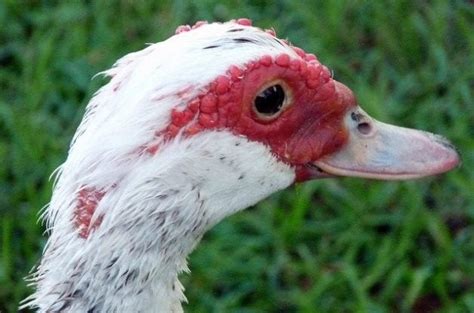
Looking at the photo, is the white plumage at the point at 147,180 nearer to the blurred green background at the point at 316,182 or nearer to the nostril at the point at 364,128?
the nostril at the point at 364,128

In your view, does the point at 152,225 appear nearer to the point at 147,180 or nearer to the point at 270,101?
the point at 147,180

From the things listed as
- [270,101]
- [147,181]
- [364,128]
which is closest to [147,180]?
[147,181]

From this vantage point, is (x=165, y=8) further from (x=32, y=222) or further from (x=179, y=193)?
(x=179, y=193)

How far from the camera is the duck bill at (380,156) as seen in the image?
8.80 feet

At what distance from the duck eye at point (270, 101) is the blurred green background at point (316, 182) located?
1201 millimetres

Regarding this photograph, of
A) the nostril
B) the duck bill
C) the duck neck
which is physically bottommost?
the duck bill

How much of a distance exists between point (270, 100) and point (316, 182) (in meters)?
1.50

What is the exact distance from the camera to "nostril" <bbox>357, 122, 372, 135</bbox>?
2.71 meters

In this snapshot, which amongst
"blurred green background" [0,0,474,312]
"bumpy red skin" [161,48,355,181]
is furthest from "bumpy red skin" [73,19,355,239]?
"blurred green background" [0,0,474,312]

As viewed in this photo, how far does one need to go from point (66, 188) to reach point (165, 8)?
7.43 feet

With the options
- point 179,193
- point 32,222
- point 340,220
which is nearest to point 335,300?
point 340,220

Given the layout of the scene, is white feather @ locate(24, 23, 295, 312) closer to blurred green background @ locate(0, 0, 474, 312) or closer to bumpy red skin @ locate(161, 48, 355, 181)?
bumpy red skin @ locate(161, 48, 355, 181)

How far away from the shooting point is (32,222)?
3.79 metres

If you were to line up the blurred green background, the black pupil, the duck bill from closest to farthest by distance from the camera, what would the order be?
the black pupil, the duck bill, the blurred green background
